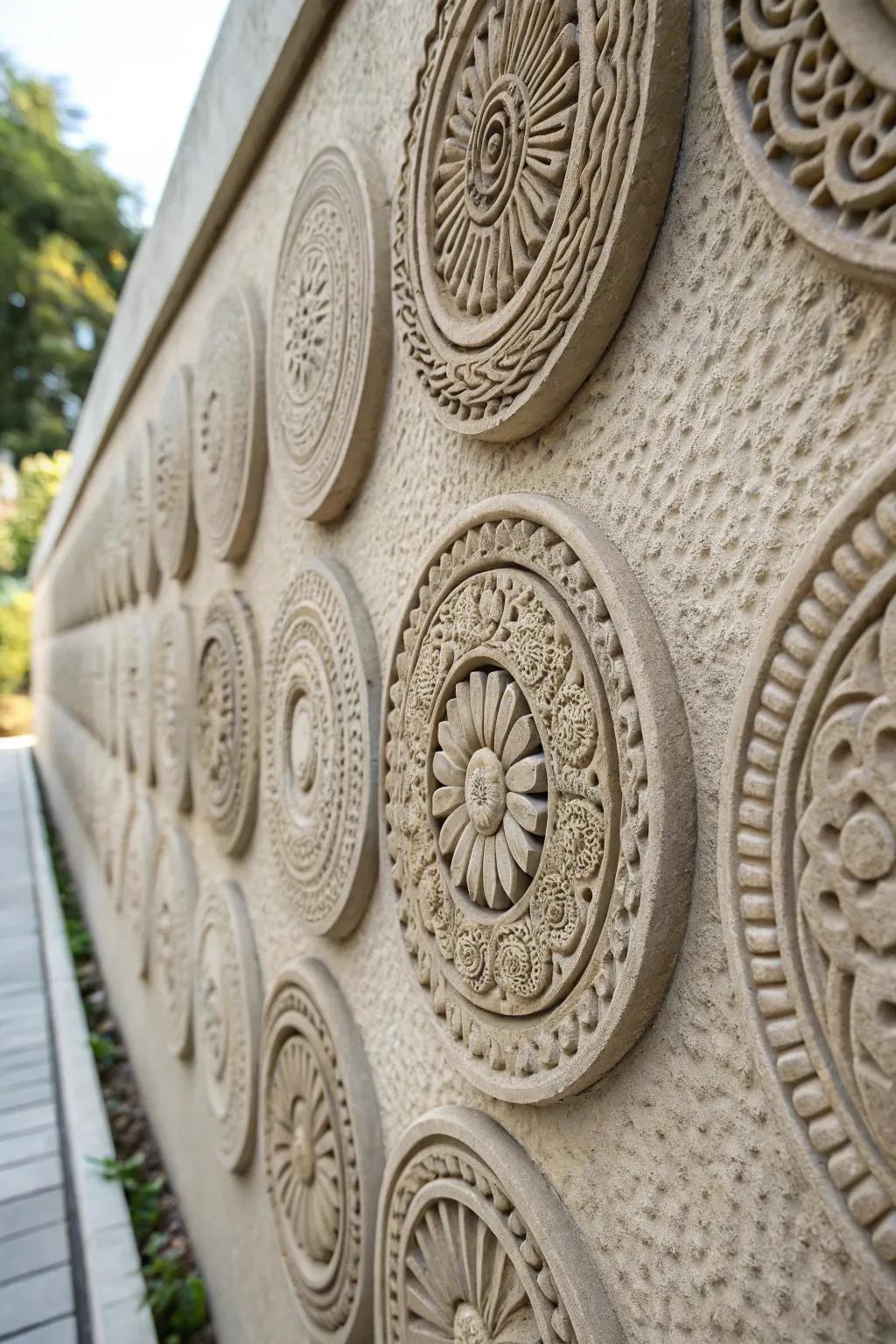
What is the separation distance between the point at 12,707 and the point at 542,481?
12.4 metres

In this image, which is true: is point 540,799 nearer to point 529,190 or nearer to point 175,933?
point 529,190

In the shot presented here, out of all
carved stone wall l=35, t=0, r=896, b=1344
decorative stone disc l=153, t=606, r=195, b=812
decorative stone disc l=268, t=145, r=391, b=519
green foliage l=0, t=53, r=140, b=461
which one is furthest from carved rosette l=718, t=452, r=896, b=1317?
green foliage l=0, t=53, r=140, b=461

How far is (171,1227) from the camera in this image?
2.03 metres

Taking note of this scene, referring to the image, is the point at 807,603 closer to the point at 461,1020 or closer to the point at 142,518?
the point at 461,1020

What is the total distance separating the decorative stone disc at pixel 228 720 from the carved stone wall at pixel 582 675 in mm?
106

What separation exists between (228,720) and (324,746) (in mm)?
477

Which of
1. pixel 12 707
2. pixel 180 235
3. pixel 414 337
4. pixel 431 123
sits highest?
pixel 180 235

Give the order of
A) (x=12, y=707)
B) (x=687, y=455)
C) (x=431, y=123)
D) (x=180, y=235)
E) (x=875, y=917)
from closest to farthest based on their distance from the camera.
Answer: (x=875, y=917), (x=687, y=455), (x=431, y=123), (x=180, y=235), (x=12, y=707)

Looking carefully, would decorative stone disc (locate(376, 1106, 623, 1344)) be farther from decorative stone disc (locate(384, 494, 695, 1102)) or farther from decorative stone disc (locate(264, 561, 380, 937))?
decorative stone disc (locate(264, 561, 380, 937))

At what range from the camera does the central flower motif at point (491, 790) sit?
67 centimetres

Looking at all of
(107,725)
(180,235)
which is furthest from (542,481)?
(107,725)

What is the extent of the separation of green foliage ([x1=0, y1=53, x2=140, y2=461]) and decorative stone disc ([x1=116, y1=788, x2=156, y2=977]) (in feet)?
54.5

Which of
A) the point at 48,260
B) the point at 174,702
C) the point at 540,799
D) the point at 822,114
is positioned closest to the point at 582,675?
the point at 540,799

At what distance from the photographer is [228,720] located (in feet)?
5.09
